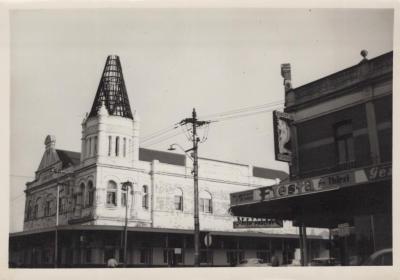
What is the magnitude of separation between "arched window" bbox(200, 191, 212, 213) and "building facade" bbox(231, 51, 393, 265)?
1104 cm

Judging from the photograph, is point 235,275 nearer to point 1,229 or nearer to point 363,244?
point 1,229

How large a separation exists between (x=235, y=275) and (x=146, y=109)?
171 inches

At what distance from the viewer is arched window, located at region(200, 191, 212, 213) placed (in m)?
26.5

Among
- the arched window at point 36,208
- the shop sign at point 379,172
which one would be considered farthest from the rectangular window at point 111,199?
the shop sign at point 379,172

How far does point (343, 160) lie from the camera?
14.0m

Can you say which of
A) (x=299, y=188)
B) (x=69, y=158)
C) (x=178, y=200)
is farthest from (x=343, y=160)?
(x=178, y=200)

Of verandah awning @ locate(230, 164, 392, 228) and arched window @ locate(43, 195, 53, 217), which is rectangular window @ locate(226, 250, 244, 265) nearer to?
arched window @ locate(43, 195, 53, 217)

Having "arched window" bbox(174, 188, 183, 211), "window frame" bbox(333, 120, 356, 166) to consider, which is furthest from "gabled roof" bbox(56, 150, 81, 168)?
"window frame" bbox(333, 120, 356, 166)

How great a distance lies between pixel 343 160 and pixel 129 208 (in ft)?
41.9

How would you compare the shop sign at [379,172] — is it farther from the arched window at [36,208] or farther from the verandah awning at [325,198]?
the arched window at [36,208]

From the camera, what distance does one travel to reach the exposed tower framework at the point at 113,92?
34.4 feet

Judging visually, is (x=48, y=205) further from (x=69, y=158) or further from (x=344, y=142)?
(x=344, y=142)

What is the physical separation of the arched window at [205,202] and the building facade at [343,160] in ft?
36.2

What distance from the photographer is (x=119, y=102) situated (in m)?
17.5
